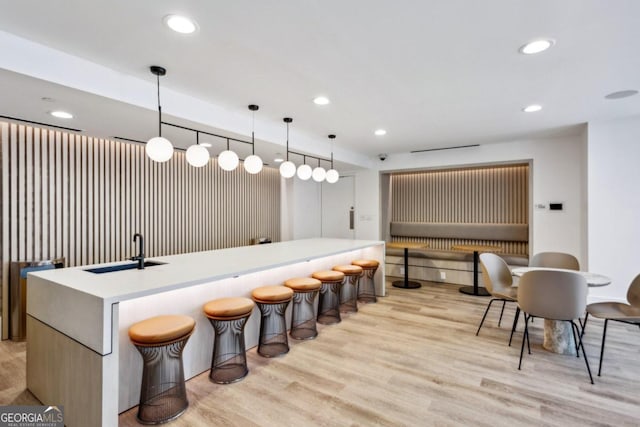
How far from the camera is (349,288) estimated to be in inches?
189

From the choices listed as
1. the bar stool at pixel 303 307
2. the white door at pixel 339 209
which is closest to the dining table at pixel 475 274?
the white door at pixel 339 209

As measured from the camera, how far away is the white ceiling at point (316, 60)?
1875mm

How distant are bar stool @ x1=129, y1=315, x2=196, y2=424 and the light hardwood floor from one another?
113 millimetres

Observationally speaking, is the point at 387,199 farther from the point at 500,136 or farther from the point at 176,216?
the point at 176,216

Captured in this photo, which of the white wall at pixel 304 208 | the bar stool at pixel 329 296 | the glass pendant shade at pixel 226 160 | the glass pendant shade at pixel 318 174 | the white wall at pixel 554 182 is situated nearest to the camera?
the glass pendant shade at pixel 226 160

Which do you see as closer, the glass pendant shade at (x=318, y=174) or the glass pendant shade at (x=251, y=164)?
the glass pendant shade at (x=251, y=164)

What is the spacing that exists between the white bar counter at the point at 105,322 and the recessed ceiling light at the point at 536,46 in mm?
2638

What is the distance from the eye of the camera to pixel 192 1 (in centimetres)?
177

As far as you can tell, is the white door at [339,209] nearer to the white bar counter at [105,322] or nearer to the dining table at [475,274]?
the dining table at [475,274]

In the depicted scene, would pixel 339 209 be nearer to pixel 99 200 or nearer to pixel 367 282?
pixel 367 282

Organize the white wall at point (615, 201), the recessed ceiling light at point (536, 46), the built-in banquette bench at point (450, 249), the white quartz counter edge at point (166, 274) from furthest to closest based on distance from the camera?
the built-in banquette bench at point (450, 249) → the white wall at point (615, 201) → the recessed ceiling light at point (536, 46) → the white quartz counter edge at point (166, 274)

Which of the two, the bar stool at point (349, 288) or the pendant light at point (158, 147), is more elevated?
the pendant light at point (158, 147)

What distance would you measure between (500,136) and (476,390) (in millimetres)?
4093

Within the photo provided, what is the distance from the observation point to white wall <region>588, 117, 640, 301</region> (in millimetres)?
3990
